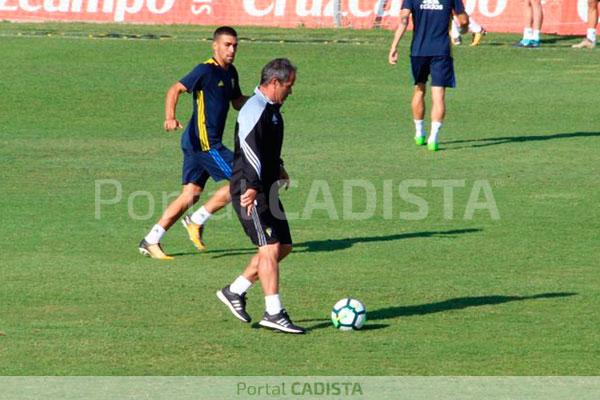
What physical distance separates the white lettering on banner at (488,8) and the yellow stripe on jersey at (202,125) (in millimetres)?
18879

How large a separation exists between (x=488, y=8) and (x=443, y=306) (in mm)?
21203

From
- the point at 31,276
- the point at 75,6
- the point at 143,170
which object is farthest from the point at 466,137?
the point at 75,6

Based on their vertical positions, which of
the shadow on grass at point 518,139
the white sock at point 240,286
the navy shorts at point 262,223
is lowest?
the white sock at point 240,286

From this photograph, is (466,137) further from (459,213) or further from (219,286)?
(219,286)

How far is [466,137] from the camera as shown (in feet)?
70.4

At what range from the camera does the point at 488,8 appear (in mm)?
31828

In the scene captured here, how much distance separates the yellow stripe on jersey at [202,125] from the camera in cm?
1384

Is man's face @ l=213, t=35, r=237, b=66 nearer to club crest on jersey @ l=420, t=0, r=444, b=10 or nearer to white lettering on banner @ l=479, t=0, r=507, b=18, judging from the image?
club crest on jersey @ l=420, t=0, r=444, b=10

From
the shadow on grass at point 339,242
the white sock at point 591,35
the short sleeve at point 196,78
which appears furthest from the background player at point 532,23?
the short sleeve at point 196,78

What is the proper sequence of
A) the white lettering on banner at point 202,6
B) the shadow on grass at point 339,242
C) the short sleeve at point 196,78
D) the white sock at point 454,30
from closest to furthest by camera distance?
1. the short sleeve at point 196,78
2. the shadow on grass at point 339,242
3. the white sock at point 454,30
4. the white lettering on banner at point 202,6

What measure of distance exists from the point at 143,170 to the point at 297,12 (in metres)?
16.2

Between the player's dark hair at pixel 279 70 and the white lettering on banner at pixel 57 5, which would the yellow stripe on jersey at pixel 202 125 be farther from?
the white lettering on banner at pixel 57 5

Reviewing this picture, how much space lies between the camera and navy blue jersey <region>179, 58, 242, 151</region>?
1383 cm

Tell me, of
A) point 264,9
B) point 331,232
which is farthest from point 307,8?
point 331,232
